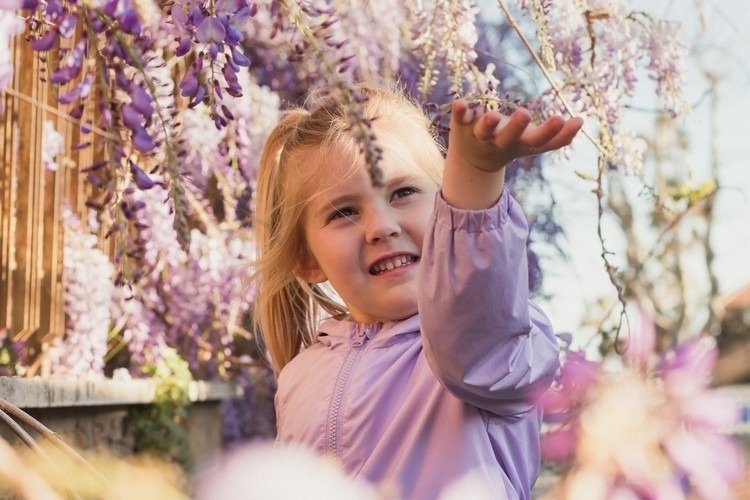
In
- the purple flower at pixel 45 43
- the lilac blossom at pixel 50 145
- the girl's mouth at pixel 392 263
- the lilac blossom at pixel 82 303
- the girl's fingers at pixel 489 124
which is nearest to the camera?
the girl's fingers at pixel 489 124

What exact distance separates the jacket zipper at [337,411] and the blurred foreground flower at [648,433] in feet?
3.04

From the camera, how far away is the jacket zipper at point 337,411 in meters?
1.45

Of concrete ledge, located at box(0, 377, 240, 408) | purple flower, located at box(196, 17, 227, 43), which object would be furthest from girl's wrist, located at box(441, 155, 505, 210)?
concrete ledge, located at box(0, 377, 240, 408)

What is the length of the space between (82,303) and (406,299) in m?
2.23

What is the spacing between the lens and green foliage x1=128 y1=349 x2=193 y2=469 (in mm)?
3961

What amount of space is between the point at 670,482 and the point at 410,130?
1340 mm

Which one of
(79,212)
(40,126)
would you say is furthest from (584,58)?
(79,212)

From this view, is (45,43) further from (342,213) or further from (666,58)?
(666,58)

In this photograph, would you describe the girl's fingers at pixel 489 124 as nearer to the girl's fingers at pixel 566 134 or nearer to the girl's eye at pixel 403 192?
the girl's fingers at pixel 566 134

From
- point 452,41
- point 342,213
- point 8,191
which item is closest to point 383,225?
point 342,213

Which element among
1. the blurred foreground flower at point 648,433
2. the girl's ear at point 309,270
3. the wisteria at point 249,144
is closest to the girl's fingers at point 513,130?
the wisteria at point 249,144

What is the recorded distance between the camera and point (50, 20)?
4.47 feet

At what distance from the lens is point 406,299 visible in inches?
59.5

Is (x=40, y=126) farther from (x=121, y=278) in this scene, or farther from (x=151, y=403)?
(x=121, y=278)
